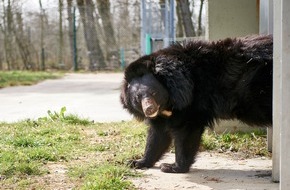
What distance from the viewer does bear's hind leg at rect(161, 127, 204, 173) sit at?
3941 millimetres

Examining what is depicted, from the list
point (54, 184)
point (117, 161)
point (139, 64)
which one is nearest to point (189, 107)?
point (139, 64)

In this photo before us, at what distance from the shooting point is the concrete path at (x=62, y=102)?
7.55 m

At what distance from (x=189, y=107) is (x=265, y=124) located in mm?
589

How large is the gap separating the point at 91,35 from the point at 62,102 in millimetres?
10467

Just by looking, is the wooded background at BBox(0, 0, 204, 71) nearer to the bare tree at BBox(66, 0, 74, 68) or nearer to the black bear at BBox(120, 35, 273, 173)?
the bare tree at BBox(66, 0, 74, 68)

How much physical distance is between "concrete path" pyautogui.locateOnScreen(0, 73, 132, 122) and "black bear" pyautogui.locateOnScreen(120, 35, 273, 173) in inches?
122

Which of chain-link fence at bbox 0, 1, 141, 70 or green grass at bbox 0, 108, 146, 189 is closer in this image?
green grass at bbox 0, 108, 146, 189

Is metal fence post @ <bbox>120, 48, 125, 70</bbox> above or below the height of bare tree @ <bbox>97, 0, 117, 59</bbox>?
below

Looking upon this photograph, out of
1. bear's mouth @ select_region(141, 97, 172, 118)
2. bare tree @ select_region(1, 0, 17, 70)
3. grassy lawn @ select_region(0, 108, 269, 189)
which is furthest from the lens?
bare tree @ select_region(1, 0, 17, 70)

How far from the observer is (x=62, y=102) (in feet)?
30.3

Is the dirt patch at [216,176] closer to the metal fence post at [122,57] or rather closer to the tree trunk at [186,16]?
the tree trunk at [186,16]

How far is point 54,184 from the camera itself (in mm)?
3582

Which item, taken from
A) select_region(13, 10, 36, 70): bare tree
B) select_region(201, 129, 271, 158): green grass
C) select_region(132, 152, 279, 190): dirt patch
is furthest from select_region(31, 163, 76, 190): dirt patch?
select_region(13, 10, 36, 70): bare tree

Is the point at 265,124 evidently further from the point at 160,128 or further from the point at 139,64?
the point at 139,64
